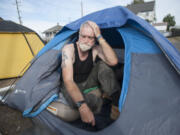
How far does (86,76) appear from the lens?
1.78m

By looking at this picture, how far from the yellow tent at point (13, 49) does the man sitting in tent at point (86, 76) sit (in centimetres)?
211

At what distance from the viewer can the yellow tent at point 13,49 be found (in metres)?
2.95

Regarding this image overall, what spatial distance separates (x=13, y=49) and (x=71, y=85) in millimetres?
2626

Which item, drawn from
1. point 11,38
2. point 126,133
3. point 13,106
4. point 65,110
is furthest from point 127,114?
point 11,38

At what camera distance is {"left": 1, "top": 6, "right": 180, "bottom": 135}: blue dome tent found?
1046mm

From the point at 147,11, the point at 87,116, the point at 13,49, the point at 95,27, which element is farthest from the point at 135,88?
the point at 147,11

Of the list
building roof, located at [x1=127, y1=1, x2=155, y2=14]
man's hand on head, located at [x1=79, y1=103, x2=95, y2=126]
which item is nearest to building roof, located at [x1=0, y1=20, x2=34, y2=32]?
man's hand on head, located at [x1=79, y1=103, x2=95, y2=126]

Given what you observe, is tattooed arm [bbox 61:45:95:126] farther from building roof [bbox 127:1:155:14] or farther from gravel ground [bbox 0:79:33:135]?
building roof [bbox 127:1:155:14]

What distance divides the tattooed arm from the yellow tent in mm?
2092

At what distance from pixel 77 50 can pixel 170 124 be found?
1345 millimetres

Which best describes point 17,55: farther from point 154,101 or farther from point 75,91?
point 154,101

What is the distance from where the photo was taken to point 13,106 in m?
1.75

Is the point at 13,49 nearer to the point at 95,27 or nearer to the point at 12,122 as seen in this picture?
the point at 12,122

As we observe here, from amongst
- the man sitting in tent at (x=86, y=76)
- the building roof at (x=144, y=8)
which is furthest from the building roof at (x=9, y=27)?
the building roof at (x=144, y=8)
